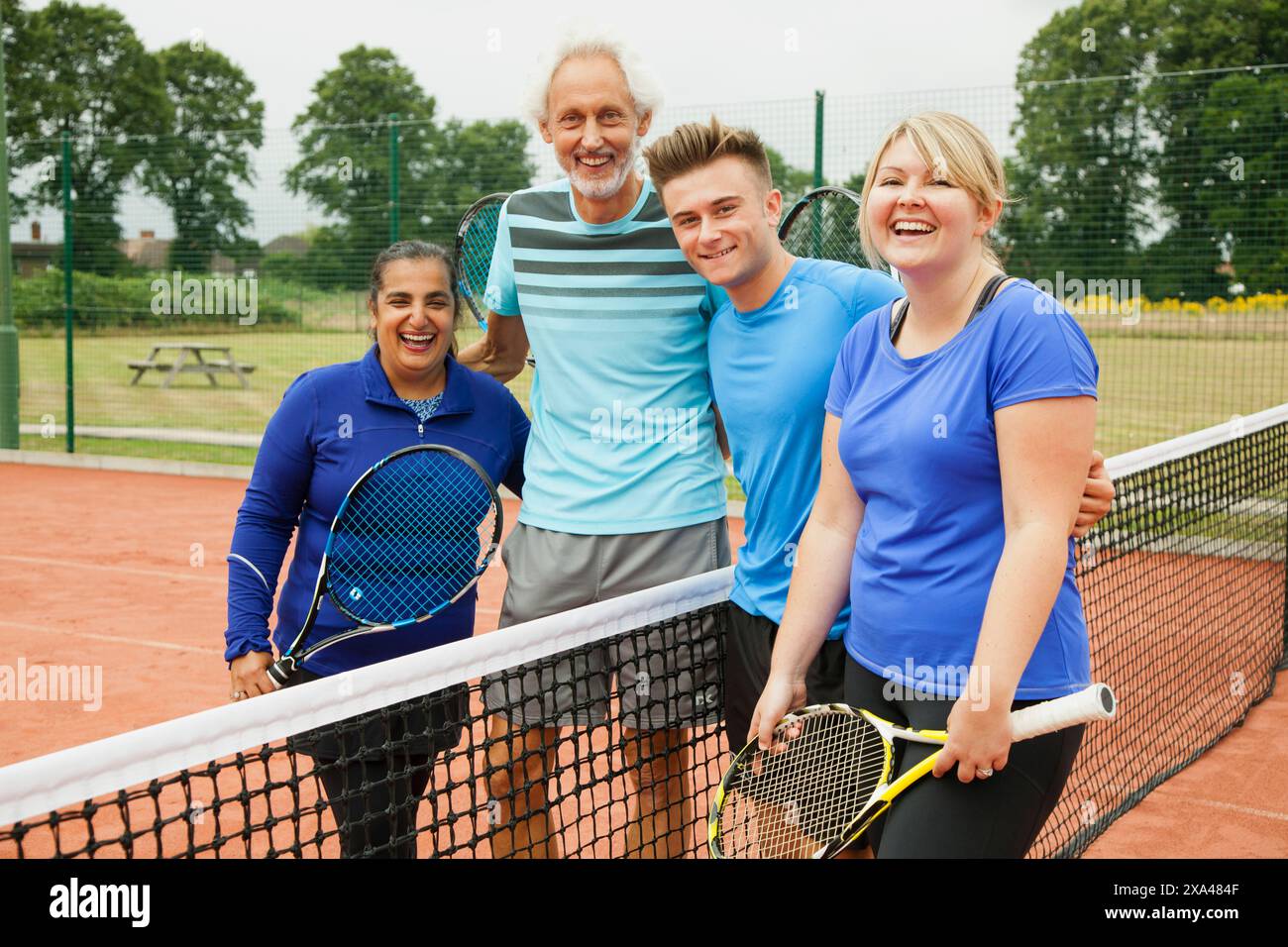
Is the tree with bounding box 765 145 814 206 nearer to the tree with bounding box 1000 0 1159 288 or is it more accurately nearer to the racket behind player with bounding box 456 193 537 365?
the tree with bounding box 1000 0 1159 288

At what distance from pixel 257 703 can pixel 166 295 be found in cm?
1385

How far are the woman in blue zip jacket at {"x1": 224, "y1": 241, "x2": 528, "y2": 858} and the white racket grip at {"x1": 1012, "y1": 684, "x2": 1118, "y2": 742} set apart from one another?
1153 millimetres

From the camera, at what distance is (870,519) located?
6.91 ft

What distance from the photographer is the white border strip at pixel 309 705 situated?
1681mm

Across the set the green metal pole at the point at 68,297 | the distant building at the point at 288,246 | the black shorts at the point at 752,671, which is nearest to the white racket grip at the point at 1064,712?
the black shorts at the point at 752,671

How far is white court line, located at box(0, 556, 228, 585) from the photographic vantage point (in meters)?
7.72

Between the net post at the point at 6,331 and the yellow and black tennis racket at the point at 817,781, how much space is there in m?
11.8

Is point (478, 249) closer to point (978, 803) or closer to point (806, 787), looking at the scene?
point (806, 787)

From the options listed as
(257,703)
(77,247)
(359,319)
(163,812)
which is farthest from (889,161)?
(77,247)

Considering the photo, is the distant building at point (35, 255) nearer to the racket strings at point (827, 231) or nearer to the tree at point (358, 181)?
the tree at point (358, 181)

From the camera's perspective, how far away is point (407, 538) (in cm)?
275

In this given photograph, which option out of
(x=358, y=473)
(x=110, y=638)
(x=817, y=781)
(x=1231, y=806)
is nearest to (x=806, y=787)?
(x=817, y=781)

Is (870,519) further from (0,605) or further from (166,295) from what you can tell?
(166,295)

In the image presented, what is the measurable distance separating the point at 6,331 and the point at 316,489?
11.1 m
